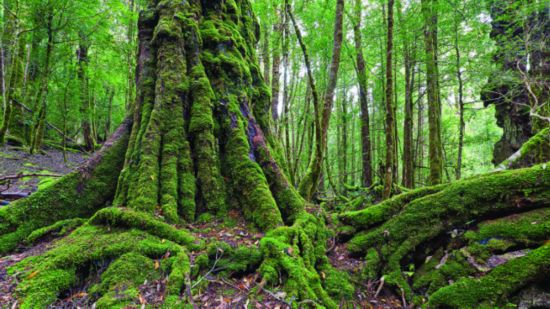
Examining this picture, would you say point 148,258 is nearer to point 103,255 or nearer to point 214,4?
point 103,255

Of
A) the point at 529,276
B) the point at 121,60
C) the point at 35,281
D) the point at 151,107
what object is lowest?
the point at 529,276

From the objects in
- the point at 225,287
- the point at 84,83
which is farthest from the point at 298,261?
the point at 84,83

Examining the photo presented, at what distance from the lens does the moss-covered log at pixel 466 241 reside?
327cm

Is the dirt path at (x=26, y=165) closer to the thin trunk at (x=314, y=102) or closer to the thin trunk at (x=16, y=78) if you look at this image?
the thin trunk at (x=16, y=78)

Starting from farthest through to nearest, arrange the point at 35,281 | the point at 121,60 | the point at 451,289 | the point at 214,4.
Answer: the point at 121,60 < the point at 214,4 < the point at 451,289 < the point at 35,281

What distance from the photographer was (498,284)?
3.23 metres

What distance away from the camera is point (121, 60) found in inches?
587

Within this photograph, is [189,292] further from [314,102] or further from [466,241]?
[314,102]

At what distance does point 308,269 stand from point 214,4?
6519 millimetres

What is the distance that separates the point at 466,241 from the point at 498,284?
28.6 inches

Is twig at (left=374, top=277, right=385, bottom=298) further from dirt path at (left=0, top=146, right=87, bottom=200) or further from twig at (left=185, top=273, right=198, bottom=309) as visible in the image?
dirt path at (left=0, top=146, right=87, bottom=200)

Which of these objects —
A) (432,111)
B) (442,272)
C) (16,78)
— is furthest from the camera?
(16,78)

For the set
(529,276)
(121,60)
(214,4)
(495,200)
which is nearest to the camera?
(529,276)

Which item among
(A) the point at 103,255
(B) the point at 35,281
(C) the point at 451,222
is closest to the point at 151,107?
(A) the point at 103,255
